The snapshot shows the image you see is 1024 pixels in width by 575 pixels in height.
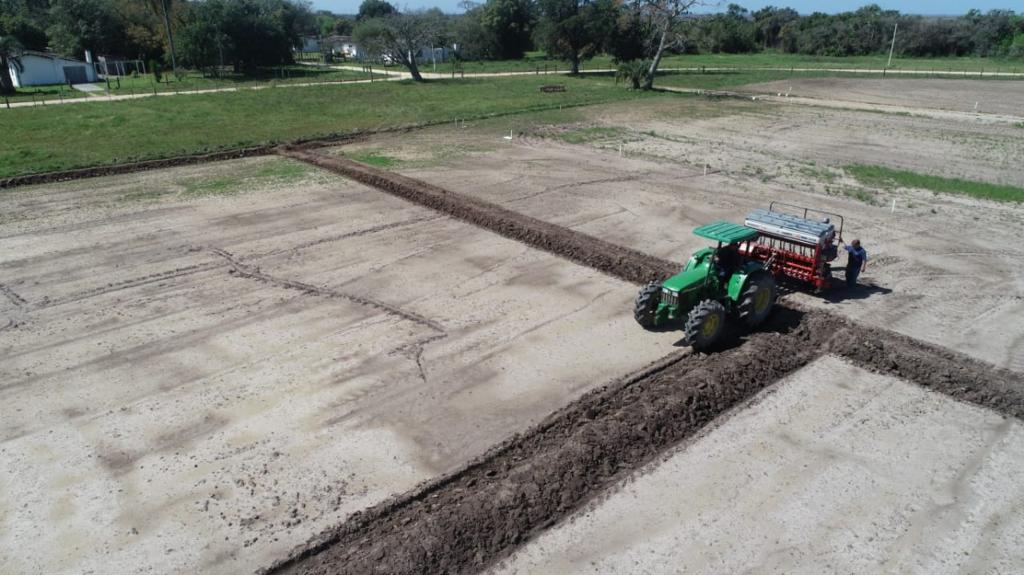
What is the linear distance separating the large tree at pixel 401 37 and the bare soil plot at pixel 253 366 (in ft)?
124

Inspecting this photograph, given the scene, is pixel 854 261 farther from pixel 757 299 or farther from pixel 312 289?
pixel 312 289

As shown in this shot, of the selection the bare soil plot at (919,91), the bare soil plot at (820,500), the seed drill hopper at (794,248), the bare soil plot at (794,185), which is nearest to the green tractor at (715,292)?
the seed drill hopper at (794,248)

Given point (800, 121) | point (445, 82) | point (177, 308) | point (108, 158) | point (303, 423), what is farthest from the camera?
point (445, 82)

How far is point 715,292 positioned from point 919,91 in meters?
48.3

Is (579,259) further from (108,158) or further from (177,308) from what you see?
(108,158)

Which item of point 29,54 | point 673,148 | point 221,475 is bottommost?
point 221,475

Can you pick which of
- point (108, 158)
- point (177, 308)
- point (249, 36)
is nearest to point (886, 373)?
point (177, 308)

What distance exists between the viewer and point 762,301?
1328 centimetres

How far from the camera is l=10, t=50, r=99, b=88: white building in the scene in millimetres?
55875

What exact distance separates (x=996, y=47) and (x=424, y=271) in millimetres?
87622

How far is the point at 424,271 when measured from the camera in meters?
16.7

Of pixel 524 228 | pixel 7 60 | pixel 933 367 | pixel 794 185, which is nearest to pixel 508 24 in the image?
pixel 7 60

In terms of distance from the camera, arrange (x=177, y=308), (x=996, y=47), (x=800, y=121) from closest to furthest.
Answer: (x=177, y=308), (x=800, y=121), (x=996, y=47)

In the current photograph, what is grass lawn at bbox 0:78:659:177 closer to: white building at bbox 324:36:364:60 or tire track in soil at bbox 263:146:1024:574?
tire track in soil at bbox 263:146:1024:574
